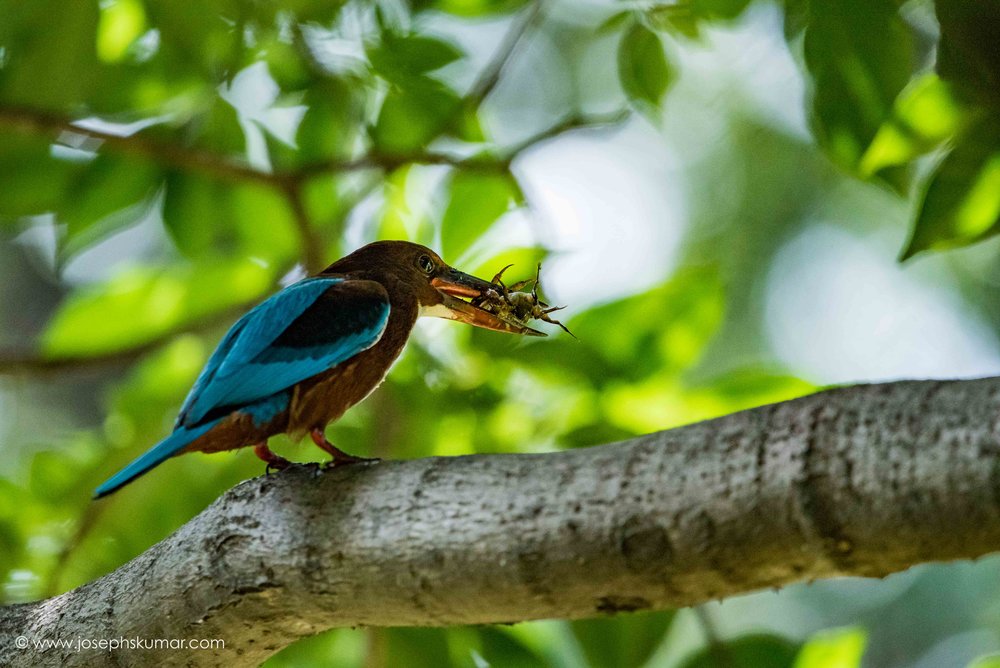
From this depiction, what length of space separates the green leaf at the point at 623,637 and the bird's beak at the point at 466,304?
0.80 meters

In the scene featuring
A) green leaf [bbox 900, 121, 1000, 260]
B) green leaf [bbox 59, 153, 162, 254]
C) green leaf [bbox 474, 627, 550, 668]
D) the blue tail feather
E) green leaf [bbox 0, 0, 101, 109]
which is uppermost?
green leaf [bbox 900, 121, 1000, 260]

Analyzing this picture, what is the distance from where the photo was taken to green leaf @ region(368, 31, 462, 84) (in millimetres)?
3209

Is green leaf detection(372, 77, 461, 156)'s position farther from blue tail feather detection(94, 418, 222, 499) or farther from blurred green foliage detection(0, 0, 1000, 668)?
blue tail feather detection(94, 418, 222, 499)

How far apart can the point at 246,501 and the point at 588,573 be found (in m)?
0.82

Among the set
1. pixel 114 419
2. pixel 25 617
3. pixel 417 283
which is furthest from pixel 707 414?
pixel 114 419

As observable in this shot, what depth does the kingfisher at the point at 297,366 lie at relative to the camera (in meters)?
2.35

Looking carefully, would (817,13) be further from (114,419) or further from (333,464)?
(114,419)

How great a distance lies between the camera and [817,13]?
7.26 feet

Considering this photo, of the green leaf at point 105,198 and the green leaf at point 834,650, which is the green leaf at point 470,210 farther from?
the green leaf at point 834,650

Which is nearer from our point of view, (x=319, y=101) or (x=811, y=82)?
(x=811, y=82)

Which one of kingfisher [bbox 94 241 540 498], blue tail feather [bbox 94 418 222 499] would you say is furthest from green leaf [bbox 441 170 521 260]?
blue tail feather [bbox 94 418 222 499]

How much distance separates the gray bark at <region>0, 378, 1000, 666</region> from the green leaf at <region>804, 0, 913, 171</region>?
92cm

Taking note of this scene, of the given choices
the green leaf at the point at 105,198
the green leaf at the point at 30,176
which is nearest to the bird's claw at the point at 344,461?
the green leaf at the point at 105,198

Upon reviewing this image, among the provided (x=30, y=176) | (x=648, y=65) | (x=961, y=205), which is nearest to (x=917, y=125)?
(x=961, y=205)
